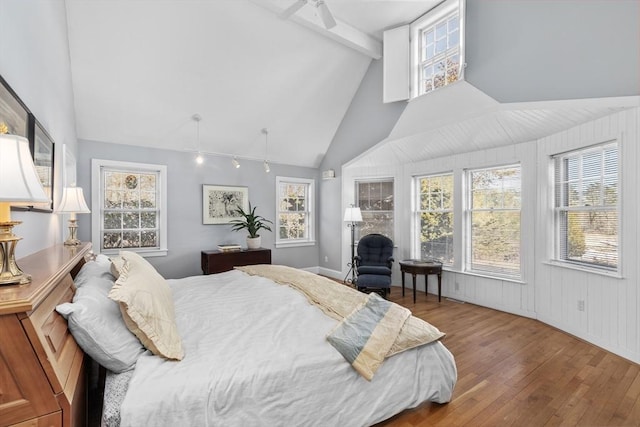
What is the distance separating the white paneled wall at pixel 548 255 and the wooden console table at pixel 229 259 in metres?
2.37

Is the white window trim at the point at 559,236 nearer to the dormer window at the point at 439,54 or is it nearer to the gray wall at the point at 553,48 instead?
the gray wall at the point at 553,48

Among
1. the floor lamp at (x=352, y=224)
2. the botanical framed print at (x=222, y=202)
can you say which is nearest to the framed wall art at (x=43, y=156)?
the botanical framed print at (x=222, y=202)

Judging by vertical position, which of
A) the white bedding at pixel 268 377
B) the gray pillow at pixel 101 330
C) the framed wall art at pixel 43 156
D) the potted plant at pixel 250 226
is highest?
the framed wall art at pixel 43 156

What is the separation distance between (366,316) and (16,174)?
1774 millimetres

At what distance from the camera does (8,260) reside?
105 cm

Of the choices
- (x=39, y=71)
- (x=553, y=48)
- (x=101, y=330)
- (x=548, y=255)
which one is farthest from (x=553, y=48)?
(x=39, y=71)

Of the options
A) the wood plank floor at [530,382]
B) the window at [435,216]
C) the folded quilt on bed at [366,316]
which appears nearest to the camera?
the folded quilt on bed at [366,316]

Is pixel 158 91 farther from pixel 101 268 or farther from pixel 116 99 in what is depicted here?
pixel 101 268

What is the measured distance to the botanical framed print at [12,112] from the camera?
1433mm

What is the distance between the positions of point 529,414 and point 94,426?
2679mm

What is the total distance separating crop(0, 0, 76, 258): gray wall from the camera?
5.30ft

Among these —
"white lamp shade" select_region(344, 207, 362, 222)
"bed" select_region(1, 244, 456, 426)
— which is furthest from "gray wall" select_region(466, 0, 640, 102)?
"bed" select_region(1, 244, 456, 426)

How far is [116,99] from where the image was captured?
13.0 ft

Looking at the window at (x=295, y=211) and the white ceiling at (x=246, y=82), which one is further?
the window at (x=295, y=211)
